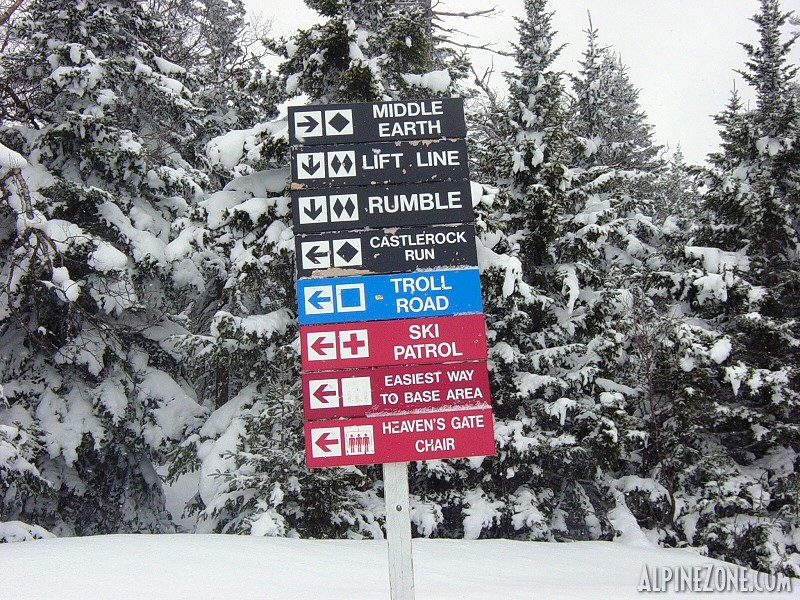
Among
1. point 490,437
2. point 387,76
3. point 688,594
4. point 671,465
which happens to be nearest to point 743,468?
point 671,465

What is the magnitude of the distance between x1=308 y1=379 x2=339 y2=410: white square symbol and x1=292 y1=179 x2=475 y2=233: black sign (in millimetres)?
1138

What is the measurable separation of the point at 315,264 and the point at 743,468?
13.6 meters

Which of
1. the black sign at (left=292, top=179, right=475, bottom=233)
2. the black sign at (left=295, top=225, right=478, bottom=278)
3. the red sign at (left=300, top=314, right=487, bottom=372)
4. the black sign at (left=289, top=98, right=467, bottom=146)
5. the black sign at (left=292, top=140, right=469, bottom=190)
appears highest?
the black sign at (left=289, top=98, right=467, bottom=146)

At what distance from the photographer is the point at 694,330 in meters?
14.4

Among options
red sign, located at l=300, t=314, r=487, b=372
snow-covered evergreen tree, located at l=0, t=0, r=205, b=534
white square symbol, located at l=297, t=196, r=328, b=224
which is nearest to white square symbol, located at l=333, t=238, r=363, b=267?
white square symbol, located at l=297, t=196, r=328, b=224

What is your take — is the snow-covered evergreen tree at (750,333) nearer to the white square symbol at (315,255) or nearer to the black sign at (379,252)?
the black sign at (379,252)

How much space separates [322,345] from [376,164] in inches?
57.1

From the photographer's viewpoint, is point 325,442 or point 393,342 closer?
point 325,442

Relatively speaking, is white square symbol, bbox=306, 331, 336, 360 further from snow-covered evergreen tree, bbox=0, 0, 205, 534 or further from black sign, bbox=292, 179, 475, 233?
snow-covered evergreen tree, bbox=0, 0, 205, 534

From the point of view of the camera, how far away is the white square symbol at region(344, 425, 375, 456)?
4.59 m

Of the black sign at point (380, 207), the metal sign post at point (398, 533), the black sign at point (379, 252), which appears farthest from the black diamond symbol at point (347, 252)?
the metal sign post at point (398, 533)

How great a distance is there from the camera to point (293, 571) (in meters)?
6.80

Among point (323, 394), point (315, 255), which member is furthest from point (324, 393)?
point (315, 255)

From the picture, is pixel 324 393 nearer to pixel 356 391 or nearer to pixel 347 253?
pixel 356 391
